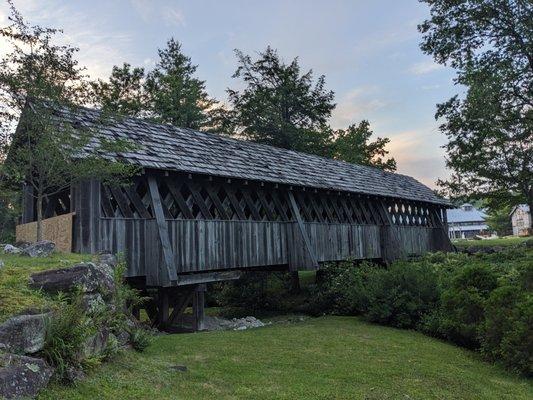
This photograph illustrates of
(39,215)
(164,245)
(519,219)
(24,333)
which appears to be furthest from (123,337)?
(519,219)

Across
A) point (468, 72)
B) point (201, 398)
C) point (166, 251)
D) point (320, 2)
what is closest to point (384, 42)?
point (320, 2)

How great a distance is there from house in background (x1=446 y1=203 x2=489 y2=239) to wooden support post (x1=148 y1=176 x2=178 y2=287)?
89.7 m

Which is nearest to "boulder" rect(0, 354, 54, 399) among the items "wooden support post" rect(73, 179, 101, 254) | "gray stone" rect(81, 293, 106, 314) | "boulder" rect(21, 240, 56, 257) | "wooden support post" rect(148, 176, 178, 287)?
"gray stone" rect(81, 293, 106, 314)

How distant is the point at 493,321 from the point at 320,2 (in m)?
10.4

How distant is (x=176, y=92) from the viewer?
112 ft

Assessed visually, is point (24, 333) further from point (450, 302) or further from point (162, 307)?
point (450, 302)

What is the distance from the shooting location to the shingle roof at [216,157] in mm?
12500

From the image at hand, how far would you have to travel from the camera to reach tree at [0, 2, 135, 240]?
10008mm

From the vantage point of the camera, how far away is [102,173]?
10703 millimetres

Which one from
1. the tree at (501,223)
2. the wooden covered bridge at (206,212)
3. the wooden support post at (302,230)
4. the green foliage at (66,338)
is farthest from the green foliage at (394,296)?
the tree at (501,223)

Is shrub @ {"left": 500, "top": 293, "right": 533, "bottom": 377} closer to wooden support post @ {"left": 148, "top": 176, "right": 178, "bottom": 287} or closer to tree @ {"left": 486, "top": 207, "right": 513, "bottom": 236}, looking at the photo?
wooden support post @ {"left": 148, "top": 176, "right": 178, "bottom": 287}

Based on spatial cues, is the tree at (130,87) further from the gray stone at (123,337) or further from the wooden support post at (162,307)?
the gray stone at (123,337)

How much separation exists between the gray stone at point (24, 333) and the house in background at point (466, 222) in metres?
96.2

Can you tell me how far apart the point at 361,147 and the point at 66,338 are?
128 ft
